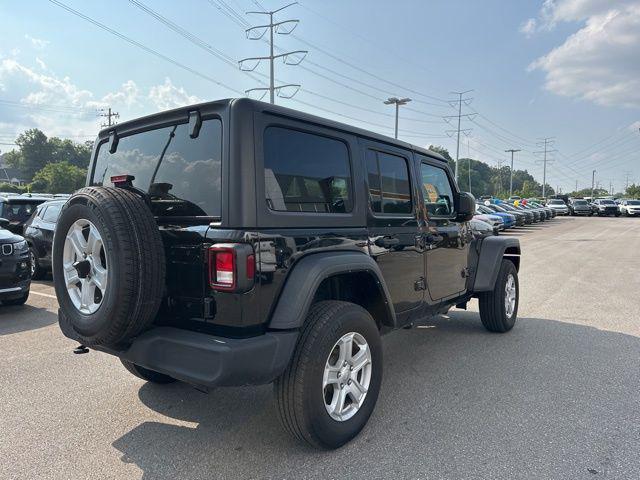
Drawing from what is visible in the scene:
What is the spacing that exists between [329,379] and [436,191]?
2310mm

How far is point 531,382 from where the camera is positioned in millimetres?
3869

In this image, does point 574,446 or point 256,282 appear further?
point 574,446

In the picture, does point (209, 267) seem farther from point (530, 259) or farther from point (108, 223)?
point (530, 259)

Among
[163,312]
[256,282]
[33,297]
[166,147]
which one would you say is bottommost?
[33,297]

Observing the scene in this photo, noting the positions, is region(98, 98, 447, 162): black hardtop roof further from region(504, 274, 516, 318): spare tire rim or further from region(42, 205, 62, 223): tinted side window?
region(42, 205, 62, 223): tinted side window

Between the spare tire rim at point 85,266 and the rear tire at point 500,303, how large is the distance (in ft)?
13.1

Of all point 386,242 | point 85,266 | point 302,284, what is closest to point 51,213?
point 85,266

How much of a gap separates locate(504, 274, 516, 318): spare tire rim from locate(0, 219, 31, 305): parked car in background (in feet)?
20.7

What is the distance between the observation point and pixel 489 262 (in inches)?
196

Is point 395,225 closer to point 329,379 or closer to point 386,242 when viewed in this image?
point 386,242

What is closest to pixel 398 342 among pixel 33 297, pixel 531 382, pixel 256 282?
pixel 531 382

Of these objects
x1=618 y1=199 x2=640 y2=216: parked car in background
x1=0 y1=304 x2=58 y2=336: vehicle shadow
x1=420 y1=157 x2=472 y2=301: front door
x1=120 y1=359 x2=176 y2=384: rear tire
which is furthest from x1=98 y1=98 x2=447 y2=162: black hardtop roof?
x1=618 y1=199 x2=640 y2=216: parked car in background

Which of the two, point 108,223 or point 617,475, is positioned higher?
point 108,223

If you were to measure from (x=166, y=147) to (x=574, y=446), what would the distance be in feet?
10.3
